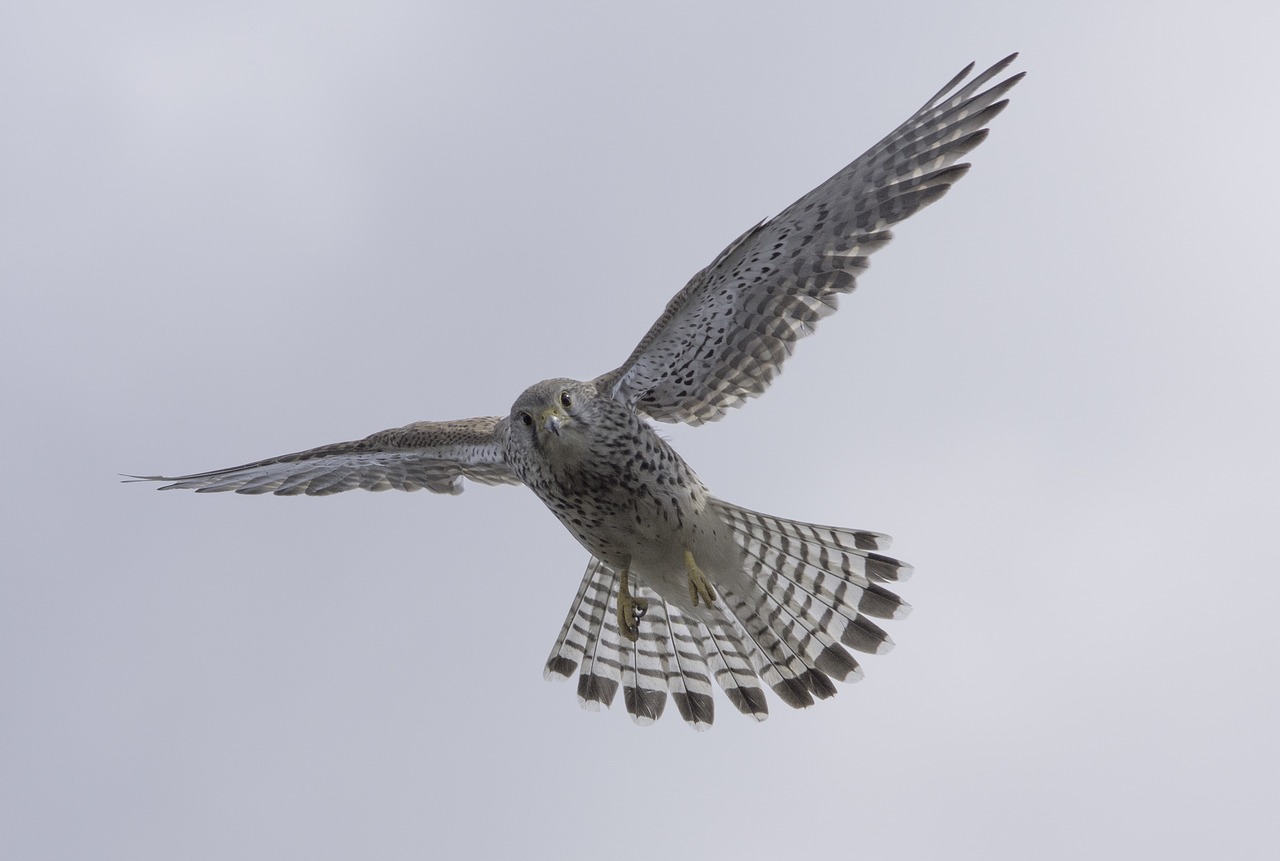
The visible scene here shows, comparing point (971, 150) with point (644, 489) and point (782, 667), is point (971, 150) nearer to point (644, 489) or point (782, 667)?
point (644, 489)

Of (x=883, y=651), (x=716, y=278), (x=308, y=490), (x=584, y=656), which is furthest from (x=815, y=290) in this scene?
(x=308, y=490)

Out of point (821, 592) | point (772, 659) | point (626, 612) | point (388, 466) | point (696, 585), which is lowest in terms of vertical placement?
point (772, 659)

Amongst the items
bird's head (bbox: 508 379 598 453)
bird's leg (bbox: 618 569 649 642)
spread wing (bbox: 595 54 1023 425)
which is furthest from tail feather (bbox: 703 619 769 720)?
bird's head (bbox: 508 379 598 453)

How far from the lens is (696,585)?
33.3 ft

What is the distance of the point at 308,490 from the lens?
1205cm

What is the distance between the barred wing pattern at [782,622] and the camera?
35.4ft

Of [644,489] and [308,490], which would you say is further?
[308,490]

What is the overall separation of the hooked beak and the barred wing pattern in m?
1.36

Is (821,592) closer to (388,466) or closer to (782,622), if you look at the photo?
(782,622)

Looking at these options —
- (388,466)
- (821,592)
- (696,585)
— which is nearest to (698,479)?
(696,585)

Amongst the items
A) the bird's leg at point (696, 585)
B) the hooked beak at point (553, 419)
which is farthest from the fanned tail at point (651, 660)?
the hooked beak at point (553, 419)

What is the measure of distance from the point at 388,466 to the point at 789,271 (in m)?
3.38

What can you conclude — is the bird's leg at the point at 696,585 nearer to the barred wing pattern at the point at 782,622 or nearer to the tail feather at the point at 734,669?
the barred wing pattern at the point at 782,622

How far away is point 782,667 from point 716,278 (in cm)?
260
